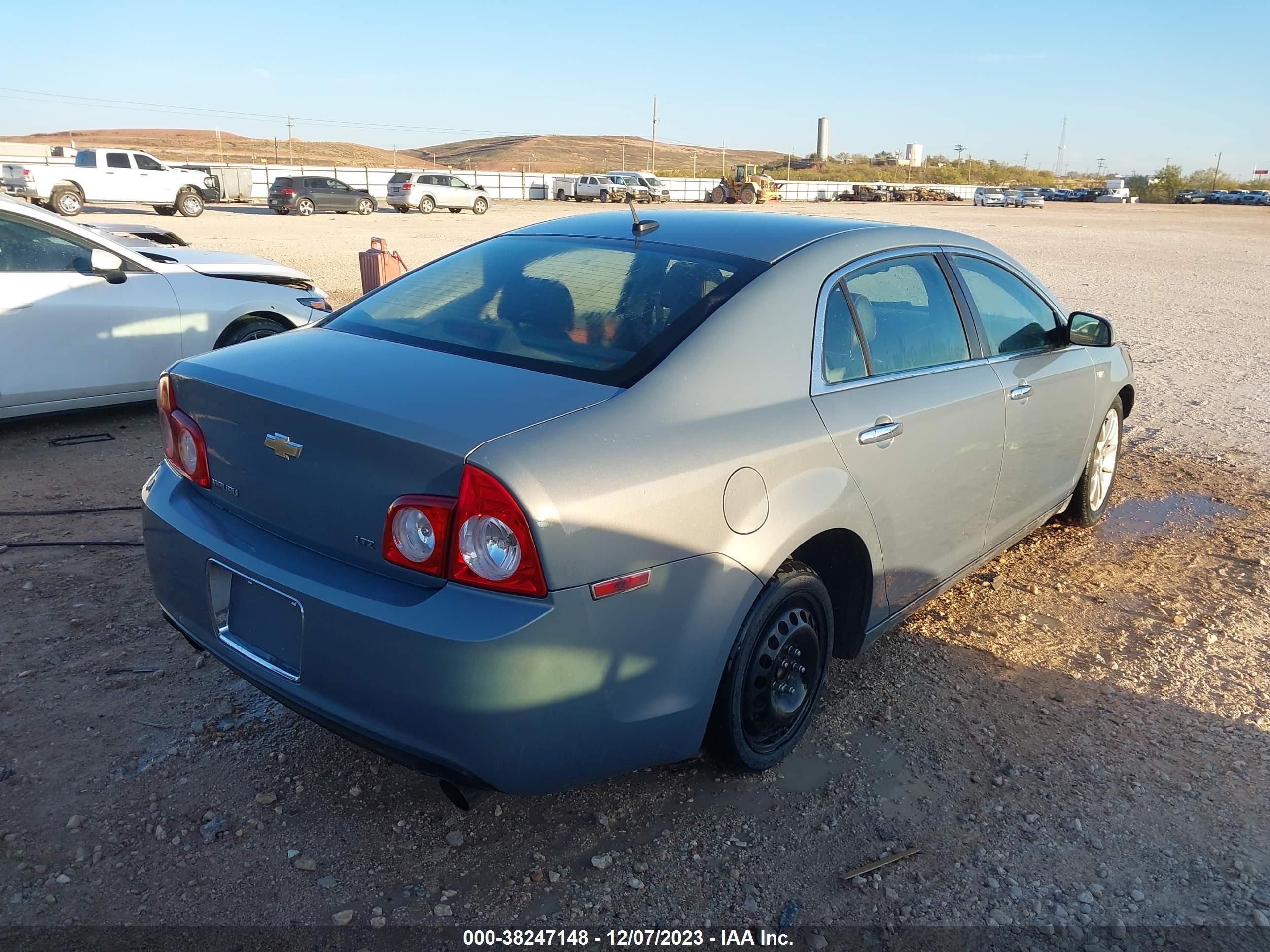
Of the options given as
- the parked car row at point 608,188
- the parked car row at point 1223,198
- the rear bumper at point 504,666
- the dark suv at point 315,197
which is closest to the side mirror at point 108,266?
the rear bumper at point 504,666

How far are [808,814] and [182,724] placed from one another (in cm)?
204

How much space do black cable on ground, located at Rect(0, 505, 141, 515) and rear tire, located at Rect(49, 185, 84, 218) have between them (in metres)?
26.1

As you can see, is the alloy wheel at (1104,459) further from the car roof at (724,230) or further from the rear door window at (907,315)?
the car roof at (724,230)

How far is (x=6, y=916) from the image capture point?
236cm

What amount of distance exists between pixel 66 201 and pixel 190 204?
354 cm

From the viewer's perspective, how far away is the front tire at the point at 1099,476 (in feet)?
16.3

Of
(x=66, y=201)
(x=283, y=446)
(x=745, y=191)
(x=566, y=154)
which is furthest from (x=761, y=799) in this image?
(x=566, y=154)

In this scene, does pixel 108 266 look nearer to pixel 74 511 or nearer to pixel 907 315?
pixel 74 511

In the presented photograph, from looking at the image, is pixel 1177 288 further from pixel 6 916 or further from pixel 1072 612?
pixel 6 916

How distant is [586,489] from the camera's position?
7.33 feet

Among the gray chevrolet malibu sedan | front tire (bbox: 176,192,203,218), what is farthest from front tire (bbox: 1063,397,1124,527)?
front tire (bbox: 176,192,203,218)

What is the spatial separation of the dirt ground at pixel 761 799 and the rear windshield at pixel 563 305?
4.34 ft

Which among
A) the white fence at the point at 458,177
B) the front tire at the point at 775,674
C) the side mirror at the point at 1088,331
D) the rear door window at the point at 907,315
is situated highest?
the white fence at the point at 458,177

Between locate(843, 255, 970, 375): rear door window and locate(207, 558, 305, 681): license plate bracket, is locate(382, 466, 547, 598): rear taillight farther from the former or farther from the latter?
locate(843, 255, 970, 375): rear door window
